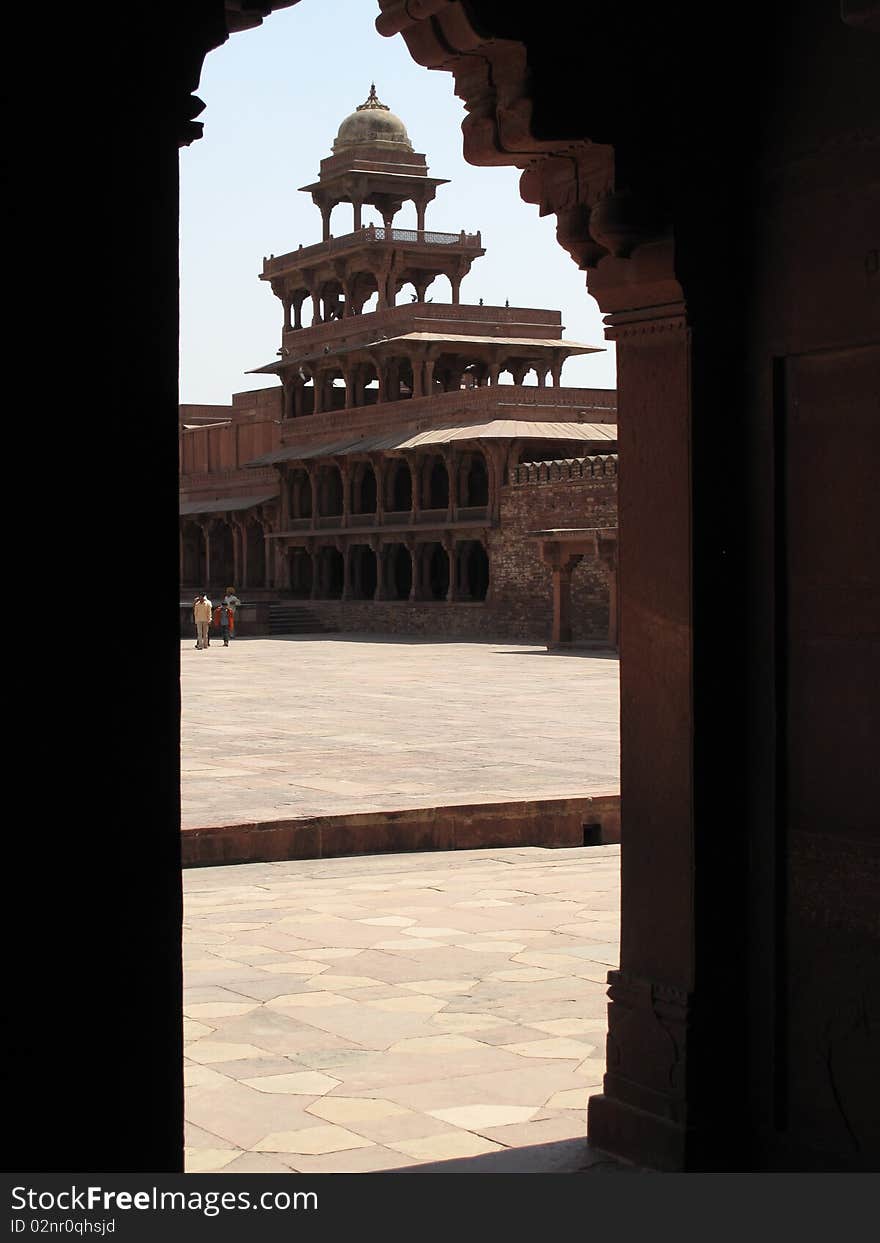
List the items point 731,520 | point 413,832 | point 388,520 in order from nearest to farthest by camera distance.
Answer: point 731,520 → point 413,832 → point 388,520

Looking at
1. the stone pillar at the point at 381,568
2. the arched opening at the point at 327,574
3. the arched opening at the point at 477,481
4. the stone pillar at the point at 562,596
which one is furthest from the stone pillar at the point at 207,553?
the stone pillar at the point at 562,596

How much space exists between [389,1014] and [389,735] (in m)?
8.87

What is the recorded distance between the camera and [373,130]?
152 feet

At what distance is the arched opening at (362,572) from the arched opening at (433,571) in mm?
1564

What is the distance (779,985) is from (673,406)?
49.5 inches

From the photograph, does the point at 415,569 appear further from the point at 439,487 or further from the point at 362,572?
the point at 439,487

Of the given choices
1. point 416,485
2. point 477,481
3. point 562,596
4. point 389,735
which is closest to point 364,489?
point 477,481

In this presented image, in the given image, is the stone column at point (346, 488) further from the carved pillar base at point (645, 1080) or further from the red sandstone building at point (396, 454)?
the carved pillar base at point (645, 1080)

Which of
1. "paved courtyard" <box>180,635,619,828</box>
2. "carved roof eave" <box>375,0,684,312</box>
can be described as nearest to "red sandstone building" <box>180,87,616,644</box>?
"paved courtyard" <box>180,635,619,828</box>

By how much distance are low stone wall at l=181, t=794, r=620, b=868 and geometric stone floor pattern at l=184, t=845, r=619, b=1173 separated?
479 millimetres

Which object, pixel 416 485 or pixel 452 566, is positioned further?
pixel 416 485

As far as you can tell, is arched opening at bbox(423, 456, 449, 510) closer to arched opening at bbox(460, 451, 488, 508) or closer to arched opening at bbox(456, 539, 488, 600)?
arched opening at bbox(460, 451, 488, 508)

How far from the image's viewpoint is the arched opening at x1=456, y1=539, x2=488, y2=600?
38500mm
